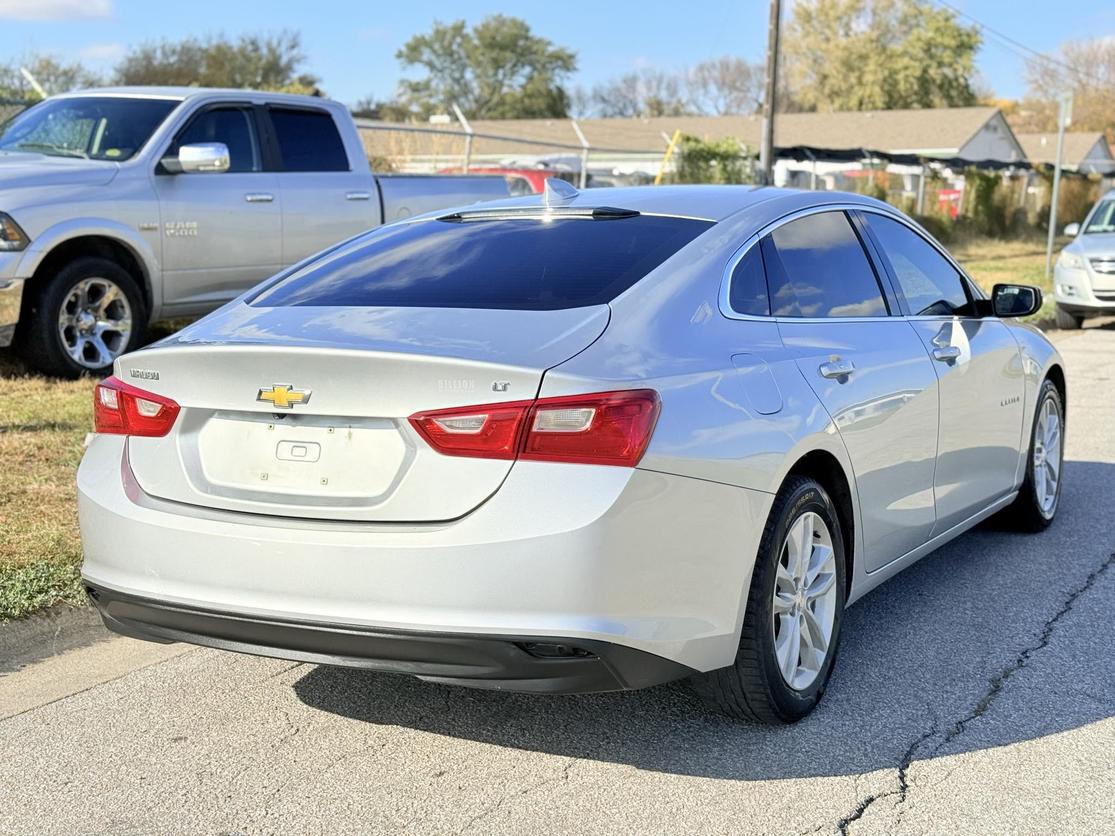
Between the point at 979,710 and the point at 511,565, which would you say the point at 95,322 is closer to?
the point at 511,565

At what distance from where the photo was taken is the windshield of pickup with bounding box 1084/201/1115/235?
711 inches

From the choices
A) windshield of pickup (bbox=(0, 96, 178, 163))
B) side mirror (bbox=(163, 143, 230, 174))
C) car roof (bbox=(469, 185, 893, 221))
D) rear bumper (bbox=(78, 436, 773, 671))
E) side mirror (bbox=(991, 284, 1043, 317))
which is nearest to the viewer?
rear bumper (bbox=(78, 436, 773, 671))

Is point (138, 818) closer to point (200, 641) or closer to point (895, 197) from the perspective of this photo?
point (200, 641)

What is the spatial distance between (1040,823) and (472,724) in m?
1.62

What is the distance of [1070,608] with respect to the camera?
528 centimetres

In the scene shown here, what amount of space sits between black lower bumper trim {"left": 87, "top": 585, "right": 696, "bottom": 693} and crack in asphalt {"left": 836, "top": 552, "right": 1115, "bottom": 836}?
59 centimetres

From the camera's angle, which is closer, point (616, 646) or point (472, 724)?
point (616, 646)

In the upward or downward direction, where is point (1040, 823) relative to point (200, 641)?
downward

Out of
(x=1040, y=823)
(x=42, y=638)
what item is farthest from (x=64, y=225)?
(x=1040, y=823)

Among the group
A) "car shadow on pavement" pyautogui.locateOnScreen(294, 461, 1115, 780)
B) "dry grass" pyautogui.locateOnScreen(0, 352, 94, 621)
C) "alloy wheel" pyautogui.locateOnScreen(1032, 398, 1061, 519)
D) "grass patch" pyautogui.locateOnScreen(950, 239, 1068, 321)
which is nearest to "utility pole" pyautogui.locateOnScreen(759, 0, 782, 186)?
"grass patch" pyautogui.locateOnScreen(950, 239, 1068, 321)

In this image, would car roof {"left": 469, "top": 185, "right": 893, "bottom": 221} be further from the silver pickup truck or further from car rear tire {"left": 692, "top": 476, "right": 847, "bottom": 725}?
the silver pickup truck

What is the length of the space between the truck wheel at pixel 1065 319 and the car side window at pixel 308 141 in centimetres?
1013

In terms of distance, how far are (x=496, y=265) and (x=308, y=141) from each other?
22.9 ft

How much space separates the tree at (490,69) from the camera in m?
82.1
